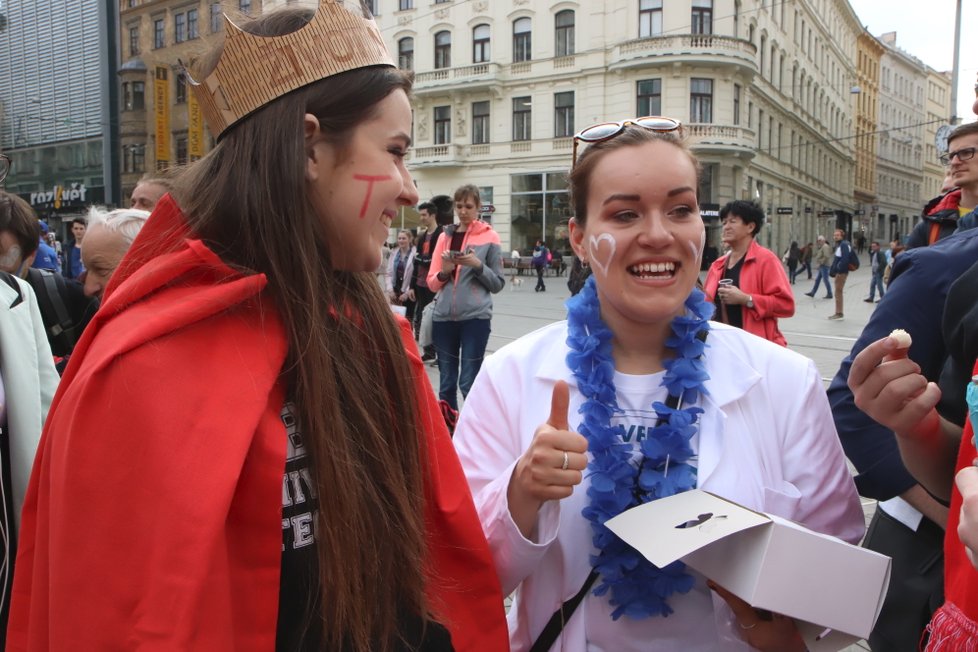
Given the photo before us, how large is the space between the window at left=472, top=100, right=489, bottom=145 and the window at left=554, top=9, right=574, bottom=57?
390 cm

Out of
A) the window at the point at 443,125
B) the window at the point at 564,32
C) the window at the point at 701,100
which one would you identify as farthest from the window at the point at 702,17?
the window at the point at 443,125

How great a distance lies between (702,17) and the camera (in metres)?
28.0

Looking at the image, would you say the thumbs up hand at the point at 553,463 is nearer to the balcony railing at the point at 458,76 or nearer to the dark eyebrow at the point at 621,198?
the dark eyebrow at the point at 621,198

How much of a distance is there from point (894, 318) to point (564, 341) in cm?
79

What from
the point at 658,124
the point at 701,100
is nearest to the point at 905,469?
the point at 658,124

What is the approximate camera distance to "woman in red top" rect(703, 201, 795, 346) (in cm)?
500

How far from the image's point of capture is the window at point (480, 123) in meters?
31.2

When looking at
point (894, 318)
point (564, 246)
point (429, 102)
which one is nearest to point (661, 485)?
point (894, 318)

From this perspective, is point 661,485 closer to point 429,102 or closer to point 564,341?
point 564,341

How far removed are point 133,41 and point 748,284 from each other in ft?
101

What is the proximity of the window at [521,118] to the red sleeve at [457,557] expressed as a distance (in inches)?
1181

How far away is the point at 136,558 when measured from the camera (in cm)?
97

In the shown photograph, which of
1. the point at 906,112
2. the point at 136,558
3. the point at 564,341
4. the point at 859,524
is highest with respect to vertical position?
the point at 906,112

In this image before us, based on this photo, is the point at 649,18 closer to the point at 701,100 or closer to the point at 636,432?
the point at 701,100
